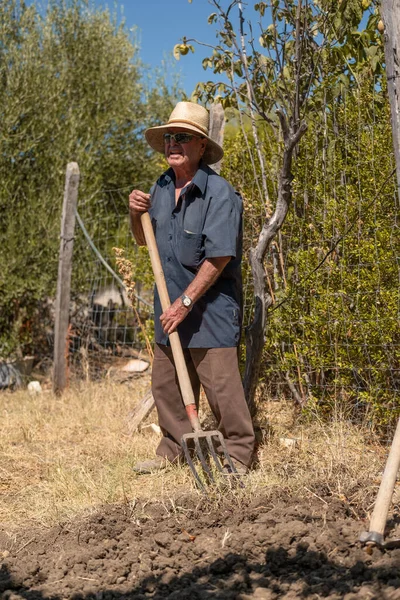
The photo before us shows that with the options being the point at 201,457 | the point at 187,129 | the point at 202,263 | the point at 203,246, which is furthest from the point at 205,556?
the point at 187,129

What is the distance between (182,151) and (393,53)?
1439 mm

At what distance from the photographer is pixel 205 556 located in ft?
10.9

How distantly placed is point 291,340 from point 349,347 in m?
A: 0.54

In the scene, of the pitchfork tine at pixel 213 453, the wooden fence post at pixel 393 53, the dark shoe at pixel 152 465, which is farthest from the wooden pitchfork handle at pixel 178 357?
the wooden fence post at pixel 393 53

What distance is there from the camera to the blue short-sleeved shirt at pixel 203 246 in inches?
172

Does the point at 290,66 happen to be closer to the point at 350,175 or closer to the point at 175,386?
the point at 350,175

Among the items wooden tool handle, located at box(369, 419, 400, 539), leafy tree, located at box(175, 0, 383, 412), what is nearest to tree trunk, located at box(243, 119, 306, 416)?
leafy tree, located at box(175, 0, 383, 412)

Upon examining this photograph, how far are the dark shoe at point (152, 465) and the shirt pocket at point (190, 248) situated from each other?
1.30m

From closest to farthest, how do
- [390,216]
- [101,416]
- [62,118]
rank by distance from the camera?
[390,216] → [101,416] → [62,118]

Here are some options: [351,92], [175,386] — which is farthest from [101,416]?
[351,92]

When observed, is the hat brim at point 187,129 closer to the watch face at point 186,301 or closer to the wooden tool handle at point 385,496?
the watch face at point 186,301

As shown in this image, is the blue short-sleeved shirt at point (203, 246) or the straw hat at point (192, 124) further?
the straw hat at point (192, 124)

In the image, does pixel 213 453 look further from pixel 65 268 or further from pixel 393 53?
pixel 65 268

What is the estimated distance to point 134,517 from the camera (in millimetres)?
3838
